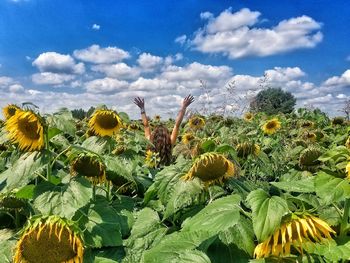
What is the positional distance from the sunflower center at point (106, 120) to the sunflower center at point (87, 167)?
696 millimetres

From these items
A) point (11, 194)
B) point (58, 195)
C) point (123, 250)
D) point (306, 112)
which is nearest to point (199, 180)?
point (123, 250)

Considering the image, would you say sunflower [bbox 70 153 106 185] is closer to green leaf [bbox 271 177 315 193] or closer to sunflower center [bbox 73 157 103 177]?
sunflower center [bbox 73 157 103 177]

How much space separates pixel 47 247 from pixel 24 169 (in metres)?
0.65

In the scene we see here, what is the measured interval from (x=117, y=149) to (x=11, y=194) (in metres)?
1.07

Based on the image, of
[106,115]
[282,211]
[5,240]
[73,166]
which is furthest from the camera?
[106,115]

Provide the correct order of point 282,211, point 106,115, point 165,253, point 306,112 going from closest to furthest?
1. point 282,211
2. point 165,253
3. point 106,115
4. point 306,112

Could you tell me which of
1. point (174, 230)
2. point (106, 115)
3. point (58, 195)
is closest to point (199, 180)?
point (174, 230)

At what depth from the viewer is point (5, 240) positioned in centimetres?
252

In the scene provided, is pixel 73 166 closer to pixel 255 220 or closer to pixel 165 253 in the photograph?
pixel 165 253

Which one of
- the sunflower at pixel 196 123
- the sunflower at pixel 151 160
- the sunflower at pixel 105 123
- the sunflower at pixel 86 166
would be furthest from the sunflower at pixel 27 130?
the sunflower at pixel 196 123

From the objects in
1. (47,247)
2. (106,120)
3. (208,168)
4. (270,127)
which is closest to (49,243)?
(47,247)

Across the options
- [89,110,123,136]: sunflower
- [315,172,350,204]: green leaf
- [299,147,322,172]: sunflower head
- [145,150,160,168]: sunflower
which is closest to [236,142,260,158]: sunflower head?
[299,147,322,172]: sunflower head

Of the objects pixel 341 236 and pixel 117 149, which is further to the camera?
pixel 117 149

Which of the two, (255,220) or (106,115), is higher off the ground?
(106,115)
